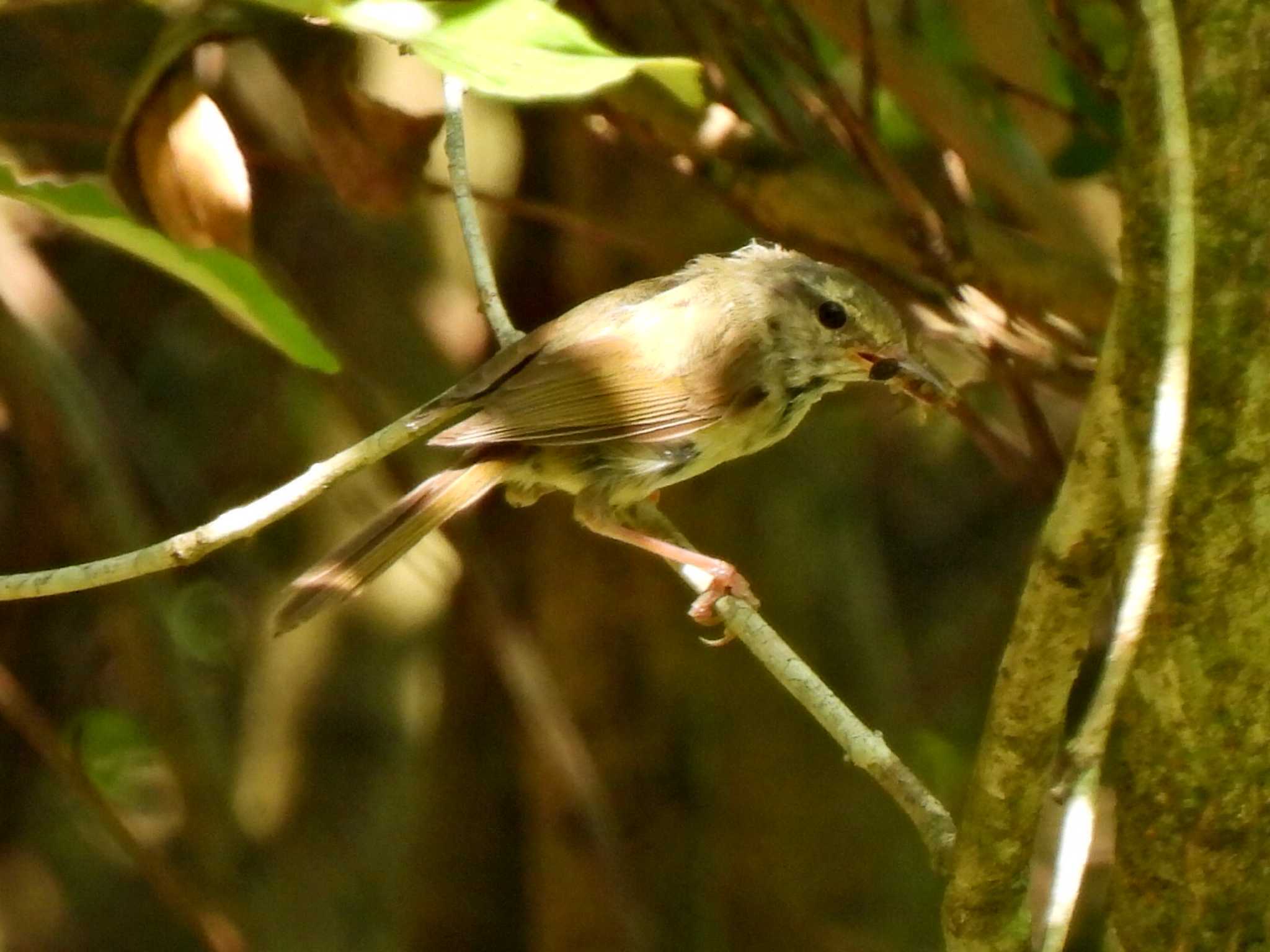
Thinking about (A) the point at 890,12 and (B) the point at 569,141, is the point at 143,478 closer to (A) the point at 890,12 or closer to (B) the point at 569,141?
(B) the point at 569,141

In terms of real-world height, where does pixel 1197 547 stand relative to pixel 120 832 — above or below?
above

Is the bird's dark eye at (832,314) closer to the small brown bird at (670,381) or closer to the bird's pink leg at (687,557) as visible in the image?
the small brown bird at (670,381)

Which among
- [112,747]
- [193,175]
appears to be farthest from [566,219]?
[112,747]

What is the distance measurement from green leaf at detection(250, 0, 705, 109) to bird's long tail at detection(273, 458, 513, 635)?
1096mm

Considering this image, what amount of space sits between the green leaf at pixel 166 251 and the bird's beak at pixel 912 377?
145 cm

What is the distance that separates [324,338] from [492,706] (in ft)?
3.73

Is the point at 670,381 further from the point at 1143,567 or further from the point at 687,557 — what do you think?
the point at 1143,567

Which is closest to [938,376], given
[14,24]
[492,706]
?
[492,706]

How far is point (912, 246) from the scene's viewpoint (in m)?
2.65

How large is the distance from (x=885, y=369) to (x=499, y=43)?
149cm

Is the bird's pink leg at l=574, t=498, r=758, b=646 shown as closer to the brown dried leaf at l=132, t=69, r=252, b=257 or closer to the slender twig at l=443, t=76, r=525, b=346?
the slender twig at l=443, t=76, r=525, b=346

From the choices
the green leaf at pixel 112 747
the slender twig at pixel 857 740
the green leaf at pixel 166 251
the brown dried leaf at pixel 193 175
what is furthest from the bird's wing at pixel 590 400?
the green leaf at pixel 112 747

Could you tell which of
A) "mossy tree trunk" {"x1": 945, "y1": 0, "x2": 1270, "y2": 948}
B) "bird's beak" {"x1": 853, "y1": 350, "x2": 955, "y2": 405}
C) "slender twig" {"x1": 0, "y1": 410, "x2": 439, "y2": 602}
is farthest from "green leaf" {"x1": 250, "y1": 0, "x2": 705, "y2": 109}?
"bird's beak" {"x1": 853, "y1": 350, "x2": 955, "y2": 405}

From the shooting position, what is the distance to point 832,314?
8.86ft
